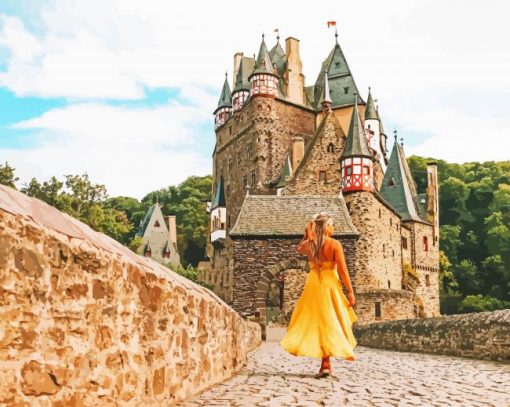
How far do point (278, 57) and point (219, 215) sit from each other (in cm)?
1695

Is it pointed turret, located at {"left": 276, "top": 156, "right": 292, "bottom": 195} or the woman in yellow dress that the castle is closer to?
pointed turret, located at {"left": 276, "top": 156, "right": 292, "bottom": 195}

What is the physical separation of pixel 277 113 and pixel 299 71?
665cm

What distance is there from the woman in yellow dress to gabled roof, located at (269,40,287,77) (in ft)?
192

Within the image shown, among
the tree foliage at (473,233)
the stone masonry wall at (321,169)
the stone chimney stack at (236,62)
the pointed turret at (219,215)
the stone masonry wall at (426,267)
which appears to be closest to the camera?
the stone masonry wall at (321,169)

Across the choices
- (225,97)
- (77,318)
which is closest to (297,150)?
(225,97)

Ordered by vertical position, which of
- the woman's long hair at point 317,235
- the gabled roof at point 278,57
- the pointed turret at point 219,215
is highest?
the gabled roof at point 278,57

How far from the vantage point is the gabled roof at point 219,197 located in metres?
63.7

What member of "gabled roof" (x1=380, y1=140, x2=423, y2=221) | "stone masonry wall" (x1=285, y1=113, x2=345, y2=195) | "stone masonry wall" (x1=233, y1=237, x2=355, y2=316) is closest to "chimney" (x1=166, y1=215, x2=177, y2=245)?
"gabled roof" (x1=380, y1=140, x2=423, y2=221)

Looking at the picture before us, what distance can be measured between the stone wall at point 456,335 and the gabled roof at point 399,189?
38673 millimetres

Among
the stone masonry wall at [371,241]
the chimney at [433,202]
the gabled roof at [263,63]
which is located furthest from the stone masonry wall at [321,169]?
the gabled roof at [263,63]

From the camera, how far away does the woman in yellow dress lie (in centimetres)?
698

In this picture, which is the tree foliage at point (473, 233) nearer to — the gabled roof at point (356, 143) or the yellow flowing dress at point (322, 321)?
the gabled roof at point (356, 143)

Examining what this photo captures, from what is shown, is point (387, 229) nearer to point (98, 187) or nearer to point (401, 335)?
point (98, 187)

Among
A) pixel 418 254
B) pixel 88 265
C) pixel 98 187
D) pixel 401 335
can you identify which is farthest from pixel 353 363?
pixel 418 254
